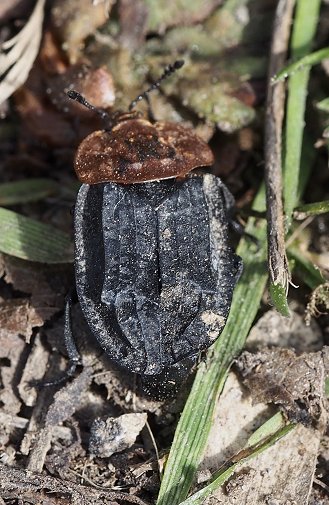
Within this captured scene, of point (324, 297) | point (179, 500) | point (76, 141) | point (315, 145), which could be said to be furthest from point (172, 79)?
point (179, 500)

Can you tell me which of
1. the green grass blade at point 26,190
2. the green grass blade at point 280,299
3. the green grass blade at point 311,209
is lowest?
the green grass blade at point 280,299

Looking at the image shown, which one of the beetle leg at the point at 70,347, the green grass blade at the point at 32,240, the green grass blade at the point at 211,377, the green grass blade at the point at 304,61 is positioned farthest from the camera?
the green grass blade at the point at 304,61

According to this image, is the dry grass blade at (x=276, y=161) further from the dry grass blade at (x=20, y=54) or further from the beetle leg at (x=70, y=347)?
the dry grass blade at (x=20, y=54)

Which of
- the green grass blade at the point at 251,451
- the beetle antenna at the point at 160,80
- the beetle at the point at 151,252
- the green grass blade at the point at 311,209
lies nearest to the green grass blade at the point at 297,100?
the green grass blade at the point at 311,209

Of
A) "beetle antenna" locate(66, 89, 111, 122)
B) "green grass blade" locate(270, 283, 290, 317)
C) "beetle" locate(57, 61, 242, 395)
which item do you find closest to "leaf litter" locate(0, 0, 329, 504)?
"beetle antenna" locate(66, 89, 111, 122)

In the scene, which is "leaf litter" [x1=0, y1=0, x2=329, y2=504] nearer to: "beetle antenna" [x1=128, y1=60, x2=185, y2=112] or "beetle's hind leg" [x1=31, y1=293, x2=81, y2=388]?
"beetle's hind leg" [x1=31, y1=293, x2=81, y2=388]

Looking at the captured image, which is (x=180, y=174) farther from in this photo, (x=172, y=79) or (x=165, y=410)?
(x=165, y=410)

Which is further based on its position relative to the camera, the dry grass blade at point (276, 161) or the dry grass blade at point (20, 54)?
the dry grass blade at point (20, 54)
